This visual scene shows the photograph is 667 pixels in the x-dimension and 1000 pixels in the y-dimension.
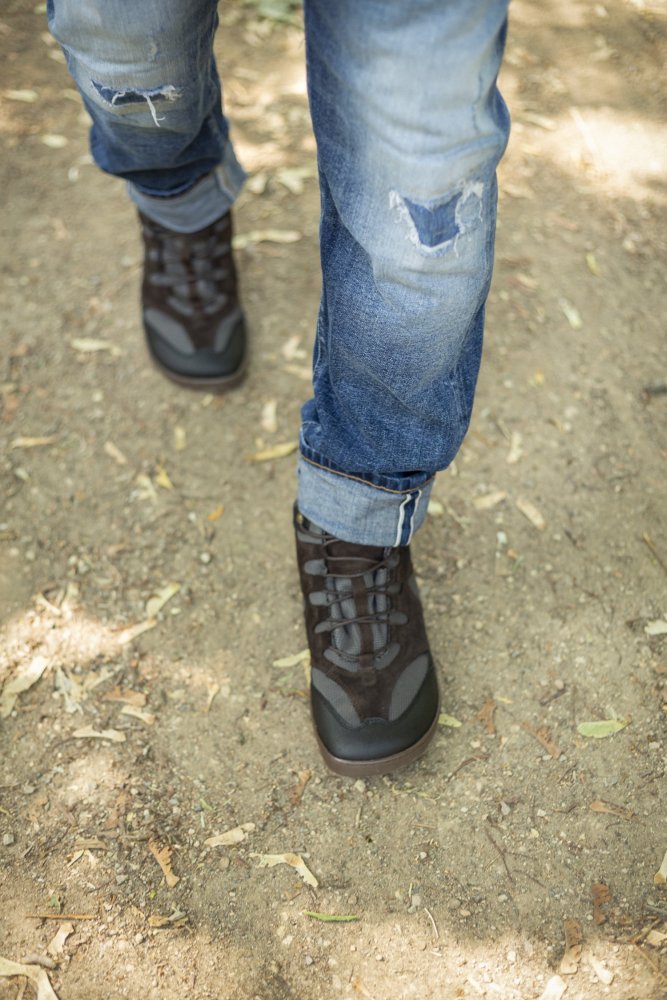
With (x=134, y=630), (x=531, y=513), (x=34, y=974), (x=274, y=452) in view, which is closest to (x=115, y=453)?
(x=274, y=452)

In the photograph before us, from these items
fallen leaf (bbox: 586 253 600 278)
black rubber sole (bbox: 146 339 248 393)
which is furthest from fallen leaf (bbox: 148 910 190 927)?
fallen leaf (bbox: 586 253 600 278)

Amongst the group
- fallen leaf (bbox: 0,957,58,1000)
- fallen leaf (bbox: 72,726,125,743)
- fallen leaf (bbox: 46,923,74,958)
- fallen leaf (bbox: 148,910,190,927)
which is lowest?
fallen leaf (bbox: 0,957,58,1000)

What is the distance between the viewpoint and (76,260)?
265 cm

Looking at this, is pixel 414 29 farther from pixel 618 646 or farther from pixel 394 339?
pixel 618 646

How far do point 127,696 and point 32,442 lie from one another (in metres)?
0.83

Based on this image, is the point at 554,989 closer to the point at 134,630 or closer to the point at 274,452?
the point at 134,630

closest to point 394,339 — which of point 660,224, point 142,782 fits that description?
point 142,782

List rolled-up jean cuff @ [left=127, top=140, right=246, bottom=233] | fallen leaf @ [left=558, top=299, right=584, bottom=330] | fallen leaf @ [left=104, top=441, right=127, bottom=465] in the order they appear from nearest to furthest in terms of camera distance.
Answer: rolled-up jean cuff @ [left=127, top=140, right=246, bottom=233]
fallen leaf @ [left=104, top=441, right=127, bottom=465]
fallen leaf @ [left=558, top=299, right=584, bottom=330]

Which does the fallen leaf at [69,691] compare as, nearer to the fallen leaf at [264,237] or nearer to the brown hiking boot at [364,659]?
the brown hiking boot at [364,659]

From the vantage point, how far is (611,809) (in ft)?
5.33

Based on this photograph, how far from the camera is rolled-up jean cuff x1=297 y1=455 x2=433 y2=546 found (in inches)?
60.6

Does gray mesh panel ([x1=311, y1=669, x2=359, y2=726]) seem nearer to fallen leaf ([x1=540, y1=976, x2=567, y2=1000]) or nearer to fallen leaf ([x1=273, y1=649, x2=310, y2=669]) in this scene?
fallen leaf ([x1=273, y1=649, x2=310, y2=669])

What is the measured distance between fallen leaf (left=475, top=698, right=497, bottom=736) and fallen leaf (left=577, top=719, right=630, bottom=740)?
7.3 inches

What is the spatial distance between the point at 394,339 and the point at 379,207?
0.69 feet
